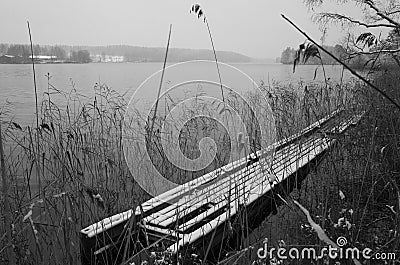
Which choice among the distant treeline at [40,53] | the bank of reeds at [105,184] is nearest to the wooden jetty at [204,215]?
the bank of reeds at [105,184]

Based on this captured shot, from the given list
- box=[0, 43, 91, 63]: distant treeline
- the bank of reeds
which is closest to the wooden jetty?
the bank of reeds

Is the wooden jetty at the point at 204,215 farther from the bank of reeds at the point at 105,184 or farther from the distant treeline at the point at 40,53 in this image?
the distant treeline at the point at 40,53

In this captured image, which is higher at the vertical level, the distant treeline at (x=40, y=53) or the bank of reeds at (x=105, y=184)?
the distant treeline at (x=40, y=53)

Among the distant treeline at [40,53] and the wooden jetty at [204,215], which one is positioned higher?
the distant treeline at [40,53]

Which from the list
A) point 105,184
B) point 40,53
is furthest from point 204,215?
point 40,53

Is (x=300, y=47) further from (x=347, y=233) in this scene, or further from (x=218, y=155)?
(x=218, y=155)

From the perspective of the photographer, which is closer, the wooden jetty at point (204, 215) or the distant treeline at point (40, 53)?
the wooden jetty at point (204, 215)

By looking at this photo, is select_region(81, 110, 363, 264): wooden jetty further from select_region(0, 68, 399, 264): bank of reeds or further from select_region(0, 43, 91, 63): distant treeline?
select_region(0, 43, 91, 63): distant treeline

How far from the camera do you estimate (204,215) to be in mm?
1904

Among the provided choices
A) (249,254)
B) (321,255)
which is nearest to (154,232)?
(249,254)

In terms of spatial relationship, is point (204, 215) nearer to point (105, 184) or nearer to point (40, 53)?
point (105, 184)

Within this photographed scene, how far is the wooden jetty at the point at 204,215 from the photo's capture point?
1645mm

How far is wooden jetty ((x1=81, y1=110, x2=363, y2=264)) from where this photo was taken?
64.7 inches

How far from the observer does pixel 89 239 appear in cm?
173
